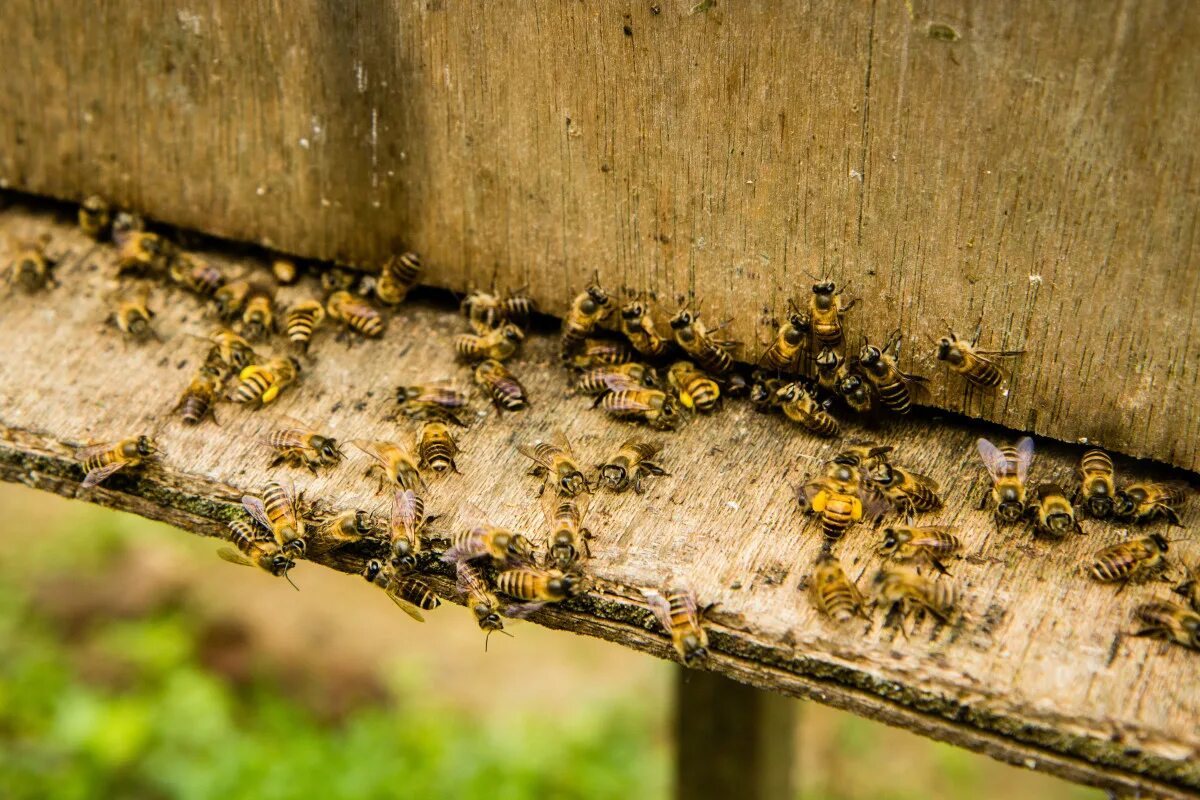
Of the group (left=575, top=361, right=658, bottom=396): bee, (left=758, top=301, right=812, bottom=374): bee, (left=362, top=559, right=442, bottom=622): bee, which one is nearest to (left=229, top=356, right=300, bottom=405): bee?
(left=362, top=559, right=442, bottom=622): bee

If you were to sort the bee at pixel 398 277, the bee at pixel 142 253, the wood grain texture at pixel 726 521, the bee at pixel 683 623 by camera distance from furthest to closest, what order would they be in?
the bee at pixel 142 253
the bee at pixel 398 277
the bee at pixel 683 623
the wood grain texture at pixel 726 521

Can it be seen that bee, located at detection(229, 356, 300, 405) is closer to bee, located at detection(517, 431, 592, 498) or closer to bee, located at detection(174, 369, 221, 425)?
bee, located at detection(174, 369, 221, 425)

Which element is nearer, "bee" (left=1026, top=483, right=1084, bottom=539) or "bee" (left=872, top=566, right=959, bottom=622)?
"bee" (left=872, top=566, right=959, bottom=622)

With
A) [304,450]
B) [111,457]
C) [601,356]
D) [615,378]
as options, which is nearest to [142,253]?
[111,457]

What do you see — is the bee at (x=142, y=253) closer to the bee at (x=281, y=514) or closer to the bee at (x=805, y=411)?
the bee at (x=281, y=514)

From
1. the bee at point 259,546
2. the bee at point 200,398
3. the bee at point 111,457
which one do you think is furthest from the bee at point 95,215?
the bee at point 259,546

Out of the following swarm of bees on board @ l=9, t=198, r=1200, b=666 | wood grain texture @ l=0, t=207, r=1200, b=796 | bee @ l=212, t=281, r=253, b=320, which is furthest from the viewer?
bee @ l=212, t=281, r=253, b=320

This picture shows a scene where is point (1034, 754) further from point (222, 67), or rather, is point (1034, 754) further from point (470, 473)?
point (222, 67)
